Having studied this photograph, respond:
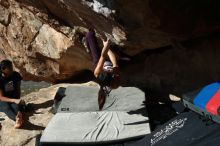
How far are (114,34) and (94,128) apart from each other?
1.20 m

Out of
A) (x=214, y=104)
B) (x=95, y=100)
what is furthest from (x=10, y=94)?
(x=214, y=104)

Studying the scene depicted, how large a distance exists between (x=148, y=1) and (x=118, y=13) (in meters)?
0.36

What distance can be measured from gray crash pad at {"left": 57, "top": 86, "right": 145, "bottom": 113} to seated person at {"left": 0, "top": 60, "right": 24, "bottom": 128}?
57 cm

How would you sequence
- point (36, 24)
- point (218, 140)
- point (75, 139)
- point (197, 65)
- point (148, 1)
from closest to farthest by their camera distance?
point (218, 140), point (148, 1), point (75, 139), point (197, 65), point (36, 24)

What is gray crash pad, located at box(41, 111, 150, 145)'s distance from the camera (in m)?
5.50

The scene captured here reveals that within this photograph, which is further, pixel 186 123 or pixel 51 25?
pixel 51 25

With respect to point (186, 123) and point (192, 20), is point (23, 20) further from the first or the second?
point (186, 123)

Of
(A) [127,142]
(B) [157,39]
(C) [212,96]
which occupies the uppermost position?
(B) [157,39]

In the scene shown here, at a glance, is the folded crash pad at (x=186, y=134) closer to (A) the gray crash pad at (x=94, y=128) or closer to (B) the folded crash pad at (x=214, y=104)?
(B) the folded crash pad at (x=214, y=104)

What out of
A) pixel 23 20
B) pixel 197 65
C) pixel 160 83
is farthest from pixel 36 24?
pixel 197 65

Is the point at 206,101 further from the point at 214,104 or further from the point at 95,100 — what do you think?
the point at 95,100

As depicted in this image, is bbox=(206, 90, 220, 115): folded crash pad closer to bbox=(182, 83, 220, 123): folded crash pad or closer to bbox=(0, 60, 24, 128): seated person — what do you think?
bbox=(182, 83, 220, 123): folded crash pad

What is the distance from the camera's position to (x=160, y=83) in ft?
22.8

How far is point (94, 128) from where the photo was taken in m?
5.78
